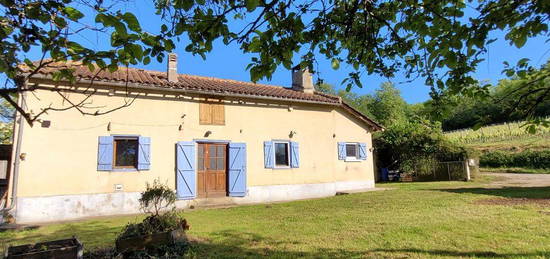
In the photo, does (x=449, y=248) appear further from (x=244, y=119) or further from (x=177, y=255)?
Answer: (x=244, y=119)

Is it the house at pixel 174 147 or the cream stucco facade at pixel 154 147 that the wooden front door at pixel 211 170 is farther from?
the cream stucco facade at pixel 154 147

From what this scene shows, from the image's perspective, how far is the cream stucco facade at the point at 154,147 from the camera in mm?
8430

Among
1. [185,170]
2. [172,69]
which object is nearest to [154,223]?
[185,170]

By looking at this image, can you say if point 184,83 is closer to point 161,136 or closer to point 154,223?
point 161,136

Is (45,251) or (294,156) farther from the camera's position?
(294,156)

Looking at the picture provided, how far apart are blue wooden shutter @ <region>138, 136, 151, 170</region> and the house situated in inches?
1.1

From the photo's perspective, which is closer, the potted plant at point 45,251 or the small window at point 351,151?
the potted plant at point 45,251

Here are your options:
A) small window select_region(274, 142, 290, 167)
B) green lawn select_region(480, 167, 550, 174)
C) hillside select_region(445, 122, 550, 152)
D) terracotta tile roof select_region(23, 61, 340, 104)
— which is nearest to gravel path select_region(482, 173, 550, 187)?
green lawn select_region(480, 167, 550, 174)

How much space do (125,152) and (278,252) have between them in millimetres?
6919

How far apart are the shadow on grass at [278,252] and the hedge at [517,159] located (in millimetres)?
21281

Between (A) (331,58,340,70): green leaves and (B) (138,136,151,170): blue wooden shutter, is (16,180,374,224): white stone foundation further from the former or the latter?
(A) (331,58,340,70): green leaves

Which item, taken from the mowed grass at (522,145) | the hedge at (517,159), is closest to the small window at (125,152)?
the mowed grass at (522,145)

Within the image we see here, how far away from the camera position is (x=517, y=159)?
71.6 ft

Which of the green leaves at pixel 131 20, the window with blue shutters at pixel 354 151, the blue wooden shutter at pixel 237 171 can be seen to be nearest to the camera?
the green leaves at pixel 131 20
